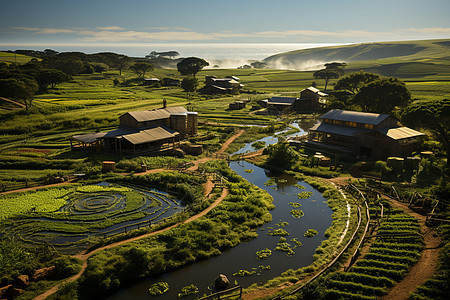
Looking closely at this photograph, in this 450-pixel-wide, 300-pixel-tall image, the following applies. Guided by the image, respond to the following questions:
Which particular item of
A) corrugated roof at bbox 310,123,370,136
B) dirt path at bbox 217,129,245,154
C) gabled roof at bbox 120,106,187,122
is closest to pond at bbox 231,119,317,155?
dirt path at bbox 217,129,245,154

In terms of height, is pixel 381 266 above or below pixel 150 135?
below

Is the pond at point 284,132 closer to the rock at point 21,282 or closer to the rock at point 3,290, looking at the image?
the rock at point 21,282

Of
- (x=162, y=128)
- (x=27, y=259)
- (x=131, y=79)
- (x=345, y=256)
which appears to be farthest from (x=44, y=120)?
(x=131, y=79)

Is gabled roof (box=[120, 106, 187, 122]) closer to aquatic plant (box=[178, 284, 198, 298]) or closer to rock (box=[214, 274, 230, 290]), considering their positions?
aquatic plant (box=[178, 284, 198, 298])

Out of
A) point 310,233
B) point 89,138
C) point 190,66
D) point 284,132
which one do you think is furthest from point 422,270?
point 190,66

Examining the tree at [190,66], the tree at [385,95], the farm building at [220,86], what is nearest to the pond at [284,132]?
the tree at [385,95]

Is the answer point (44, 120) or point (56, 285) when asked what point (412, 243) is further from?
point (44, 120)

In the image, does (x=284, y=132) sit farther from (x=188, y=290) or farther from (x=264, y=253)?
(x=188, y=290)
